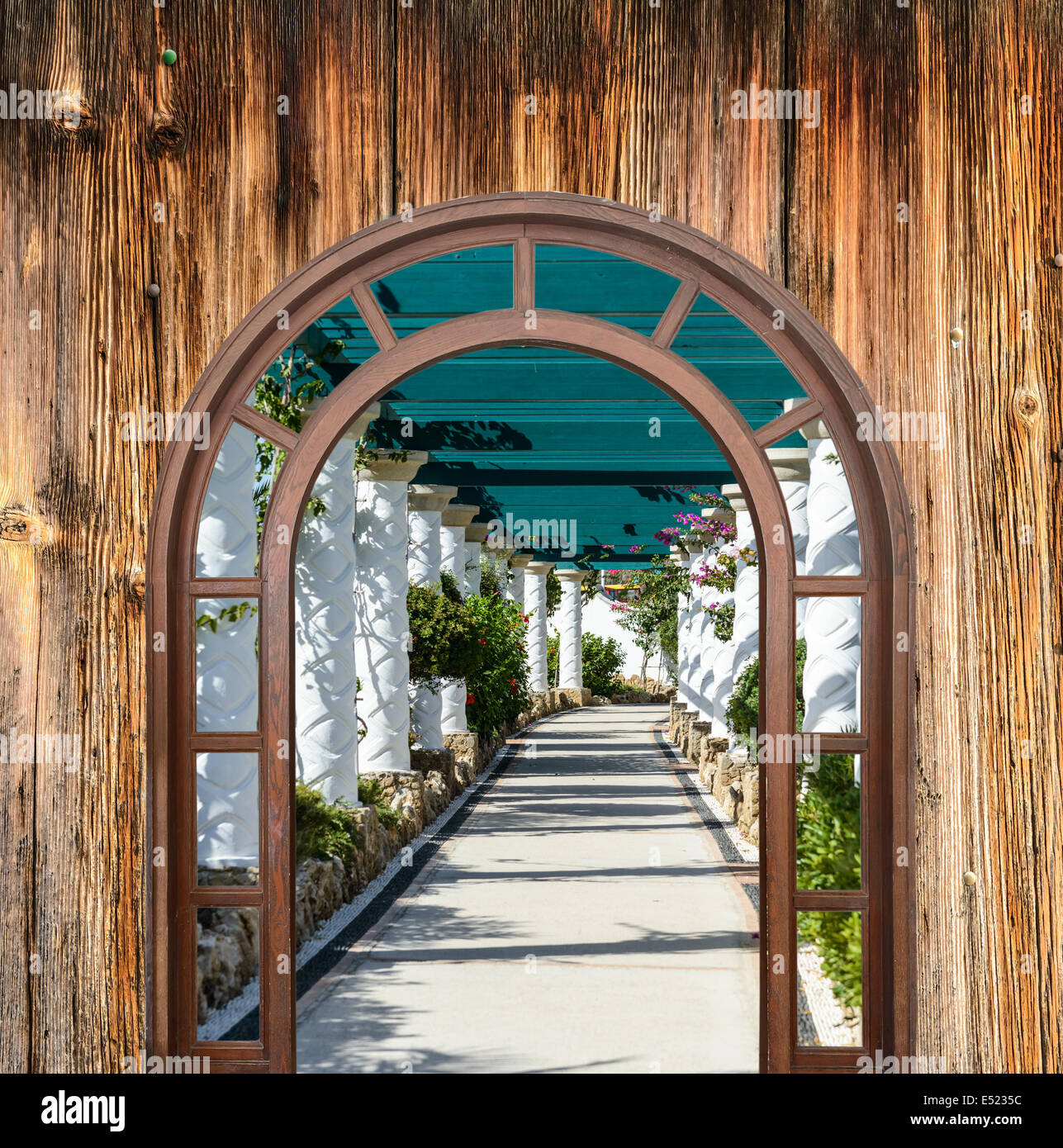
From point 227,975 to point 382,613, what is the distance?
4538 mm

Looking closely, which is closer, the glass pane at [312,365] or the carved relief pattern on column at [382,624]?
the glass pane at [312,365]

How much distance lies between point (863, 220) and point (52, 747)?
256 cm

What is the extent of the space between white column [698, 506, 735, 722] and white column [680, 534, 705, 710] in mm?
245

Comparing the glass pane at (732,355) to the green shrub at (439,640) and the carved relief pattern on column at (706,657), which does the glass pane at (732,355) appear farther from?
the carved relief pattern on column at (706,657)

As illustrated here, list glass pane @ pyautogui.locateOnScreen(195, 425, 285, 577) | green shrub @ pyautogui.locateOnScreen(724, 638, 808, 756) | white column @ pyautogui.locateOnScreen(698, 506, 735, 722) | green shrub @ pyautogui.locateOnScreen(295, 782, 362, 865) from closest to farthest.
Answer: glass pane @ pyautogui.locateOnScreen(195, 425, 285, 577) → green shrub @ pyautogui.locateOnScreen(295, 782, 362, 865) → green shrub @ pyautogui.locateOnScreen(724, 638, 808, 756) → white column @ pyautogui.locateOnScreen(698, 506, 735, 722)

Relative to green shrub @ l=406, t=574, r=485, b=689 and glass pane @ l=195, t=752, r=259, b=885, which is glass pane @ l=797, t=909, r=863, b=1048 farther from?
green shrub @ l=406, t=574, r=485, b=689

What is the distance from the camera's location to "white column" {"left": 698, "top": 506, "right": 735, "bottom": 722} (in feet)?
43.9

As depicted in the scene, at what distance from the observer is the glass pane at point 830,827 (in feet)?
14.2

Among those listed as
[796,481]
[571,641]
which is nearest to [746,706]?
[796,481]

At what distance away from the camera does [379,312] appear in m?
3.31

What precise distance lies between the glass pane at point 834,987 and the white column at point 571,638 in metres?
19.3

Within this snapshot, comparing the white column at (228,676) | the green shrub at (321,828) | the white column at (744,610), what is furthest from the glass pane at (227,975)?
→ the white column at (744,610)

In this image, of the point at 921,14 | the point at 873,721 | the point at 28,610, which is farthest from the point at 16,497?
the point at 921,14

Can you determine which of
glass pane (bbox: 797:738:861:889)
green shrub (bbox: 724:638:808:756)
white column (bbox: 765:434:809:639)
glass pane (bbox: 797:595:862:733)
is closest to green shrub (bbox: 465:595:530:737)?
green shrub (bbox: 724:638:808:756)
